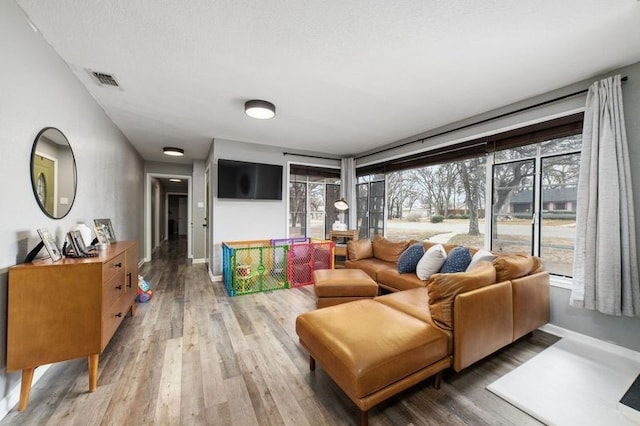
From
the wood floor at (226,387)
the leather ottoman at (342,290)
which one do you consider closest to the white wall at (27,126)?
the wood floor at (226,387)

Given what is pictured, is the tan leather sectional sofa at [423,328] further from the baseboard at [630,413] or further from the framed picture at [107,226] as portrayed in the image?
the framed picture at [107,226]

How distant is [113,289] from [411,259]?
3069 mm

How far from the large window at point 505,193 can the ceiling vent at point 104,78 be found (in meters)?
3.94

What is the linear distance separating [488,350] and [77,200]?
3858 mm

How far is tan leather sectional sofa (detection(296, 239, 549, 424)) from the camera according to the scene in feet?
4.59

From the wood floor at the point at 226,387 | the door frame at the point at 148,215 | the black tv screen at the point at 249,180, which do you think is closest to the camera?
the wood floor at the point at 226,387

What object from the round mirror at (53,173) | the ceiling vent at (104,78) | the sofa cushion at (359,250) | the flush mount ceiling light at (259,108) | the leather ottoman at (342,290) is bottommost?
the leather ottoman at (342,290)

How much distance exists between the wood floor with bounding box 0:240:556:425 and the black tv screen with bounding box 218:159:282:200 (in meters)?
2.18

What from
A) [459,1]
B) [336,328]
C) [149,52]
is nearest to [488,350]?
[336,328]

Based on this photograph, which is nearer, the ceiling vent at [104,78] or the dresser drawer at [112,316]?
the dresser drawer at [112,316]

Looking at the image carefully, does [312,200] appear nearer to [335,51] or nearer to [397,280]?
[397,280]

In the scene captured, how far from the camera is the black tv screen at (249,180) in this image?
13.5 feet

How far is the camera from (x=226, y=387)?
1716 millimetres

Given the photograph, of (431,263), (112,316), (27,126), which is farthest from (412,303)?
(27,126)
